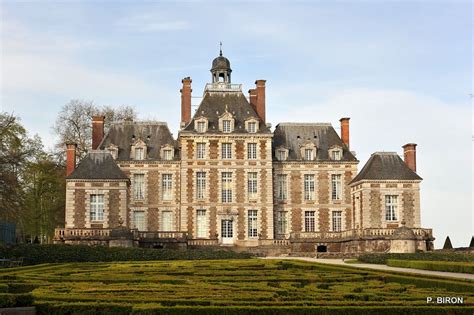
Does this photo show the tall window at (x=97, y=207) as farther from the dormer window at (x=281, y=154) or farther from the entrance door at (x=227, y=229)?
the dormer window at (x=281, y=154)

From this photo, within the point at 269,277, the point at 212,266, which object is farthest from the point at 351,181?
the point at 269,277

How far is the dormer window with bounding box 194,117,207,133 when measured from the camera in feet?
133

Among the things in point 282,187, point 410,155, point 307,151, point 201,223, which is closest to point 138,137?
point 201,223

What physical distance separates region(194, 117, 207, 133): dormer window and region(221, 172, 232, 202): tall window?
9.16ft

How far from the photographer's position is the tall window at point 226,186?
4059 centimetres

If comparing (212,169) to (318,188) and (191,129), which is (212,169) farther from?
(318,188)

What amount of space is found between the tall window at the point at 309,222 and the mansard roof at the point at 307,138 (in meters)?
3.33

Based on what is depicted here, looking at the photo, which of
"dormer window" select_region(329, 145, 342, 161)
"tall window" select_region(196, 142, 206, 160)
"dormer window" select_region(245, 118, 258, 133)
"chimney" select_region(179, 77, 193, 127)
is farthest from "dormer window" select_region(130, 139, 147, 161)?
"dormer window" select_region(329, 145, 342, 161)

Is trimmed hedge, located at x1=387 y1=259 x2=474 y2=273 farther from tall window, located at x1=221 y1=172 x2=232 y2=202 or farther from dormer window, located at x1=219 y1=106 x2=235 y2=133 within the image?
dormer window, located at x1=219 y1=106 x2=235 y2=133

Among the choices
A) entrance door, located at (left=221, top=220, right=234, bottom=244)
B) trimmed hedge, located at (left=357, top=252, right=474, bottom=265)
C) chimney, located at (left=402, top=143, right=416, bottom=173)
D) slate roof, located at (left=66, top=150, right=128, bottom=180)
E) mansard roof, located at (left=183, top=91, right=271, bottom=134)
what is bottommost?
trimmed hedge, located at (left=357, top=252, right=474, bottom=265)

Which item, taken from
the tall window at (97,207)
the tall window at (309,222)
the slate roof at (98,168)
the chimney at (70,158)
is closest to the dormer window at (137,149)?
the chimney at (70,158)

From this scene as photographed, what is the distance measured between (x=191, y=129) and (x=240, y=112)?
3194 millimetres

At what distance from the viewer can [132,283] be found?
14898 millimetres

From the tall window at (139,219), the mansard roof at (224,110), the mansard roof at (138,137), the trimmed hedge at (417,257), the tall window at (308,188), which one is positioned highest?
the mansard roof at (224,110)
